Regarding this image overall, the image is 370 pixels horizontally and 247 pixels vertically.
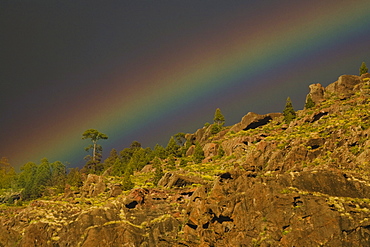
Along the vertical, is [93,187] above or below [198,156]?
above

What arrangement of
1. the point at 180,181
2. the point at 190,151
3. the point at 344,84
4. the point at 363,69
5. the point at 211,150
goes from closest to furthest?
the point at 180,181
the point at 211,150
the point at 344,84
the point at 190,151
the point at 363,69

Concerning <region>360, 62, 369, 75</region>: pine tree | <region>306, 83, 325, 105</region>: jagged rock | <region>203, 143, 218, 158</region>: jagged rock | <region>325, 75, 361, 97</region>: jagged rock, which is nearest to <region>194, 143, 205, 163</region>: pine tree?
<region>203, 143, 218, 158</region>: jagged rock

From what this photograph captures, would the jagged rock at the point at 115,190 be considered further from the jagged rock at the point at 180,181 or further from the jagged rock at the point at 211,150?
the jagged rock at the point at 211,150

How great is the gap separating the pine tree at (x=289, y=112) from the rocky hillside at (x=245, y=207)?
71.5 ft

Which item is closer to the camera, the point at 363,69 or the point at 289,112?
the point at 289,112

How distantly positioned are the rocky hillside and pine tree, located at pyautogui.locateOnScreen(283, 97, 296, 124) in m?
21.8

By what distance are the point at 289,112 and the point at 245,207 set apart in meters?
56.2

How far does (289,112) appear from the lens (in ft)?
305

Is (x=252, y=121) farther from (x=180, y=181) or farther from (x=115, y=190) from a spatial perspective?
(x=115, y=190)

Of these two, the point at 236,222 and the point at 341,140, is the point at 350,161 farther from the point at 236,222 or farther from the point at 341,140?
the point at 236,222

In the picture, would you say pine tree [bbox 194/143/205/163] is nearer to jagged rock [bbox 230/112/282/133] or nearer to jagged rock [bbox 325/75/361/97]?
jagged rock [bbox 230/112/282/133]

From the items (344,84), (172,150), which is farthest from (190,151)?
(344,84)

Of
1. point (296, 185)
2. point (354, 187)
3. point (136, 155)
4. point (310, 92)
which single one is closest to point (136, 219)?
point (296, 185)

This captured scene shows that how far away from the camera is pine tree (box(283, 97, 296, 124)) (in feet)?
296
